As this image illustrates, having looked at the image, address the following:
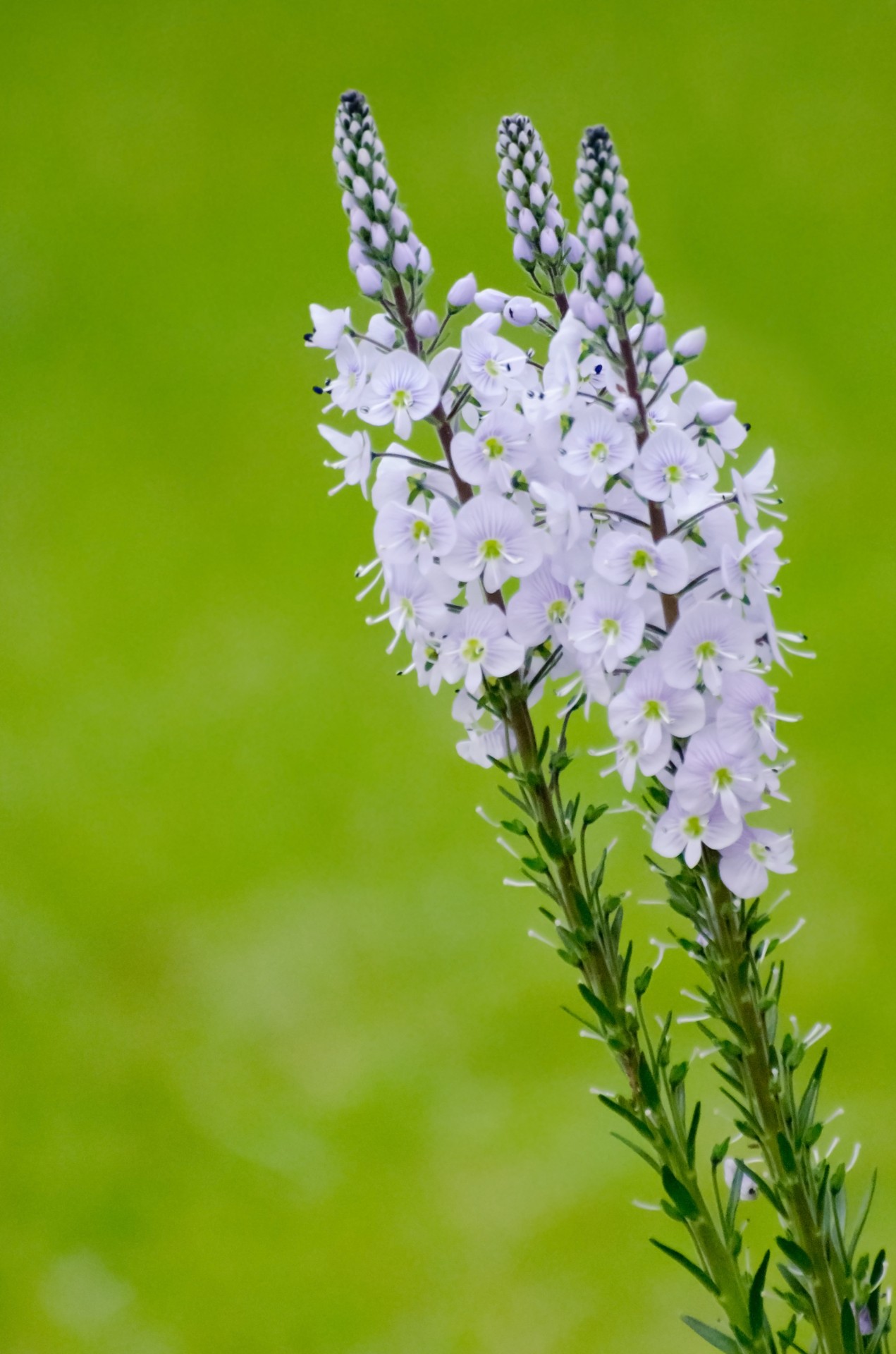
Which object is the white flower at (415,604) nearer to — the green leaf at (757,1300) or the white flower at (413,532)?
the white flower at (413,532)

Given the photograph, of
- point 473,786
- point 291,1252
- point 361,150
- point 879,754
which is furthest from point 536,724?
point 361,150

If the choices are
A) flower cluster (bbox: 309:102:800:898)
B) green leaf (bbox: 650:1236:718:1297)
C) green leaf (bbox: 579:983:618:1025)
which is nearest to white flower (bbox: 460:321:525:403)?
flower cluster (bbox: 309:102:800:898)

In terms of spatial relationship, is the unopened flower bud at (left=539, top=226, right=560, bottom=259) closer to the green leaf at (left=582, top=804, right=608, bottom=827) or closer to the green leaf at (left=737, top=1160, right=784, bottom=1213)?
the green leaf at (left=582, top=804, right=608, bottom=827)

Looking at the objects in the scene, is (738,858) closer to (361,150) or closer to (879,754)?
(361,150)

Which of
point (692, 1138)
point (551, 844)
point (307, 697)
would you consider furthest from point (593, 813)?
point (307, 697)

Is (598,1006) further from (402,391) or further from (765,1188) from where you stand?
(402,391)
